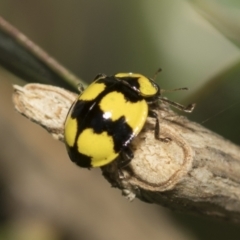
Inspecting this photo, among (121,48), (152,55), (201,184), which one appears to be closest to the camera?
(201,184)

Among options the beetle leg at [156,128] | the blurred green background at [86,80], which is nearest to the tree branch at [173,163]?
the beetle leg at [156,128]

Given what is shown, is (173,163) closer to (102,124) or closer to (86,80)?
(102,124)

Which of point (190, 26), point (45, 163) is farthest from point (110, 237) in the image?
point (190, 26)

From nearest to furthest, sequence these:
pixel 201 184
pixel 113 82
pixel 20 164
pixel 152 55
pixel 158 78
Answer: pixel 201 184 → pixel 113 82 → pixel 158 78 → pixel 152 55 → pixel 20 164

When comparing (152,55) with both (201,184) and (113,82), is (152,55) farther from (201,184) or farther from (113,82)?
(201,184)

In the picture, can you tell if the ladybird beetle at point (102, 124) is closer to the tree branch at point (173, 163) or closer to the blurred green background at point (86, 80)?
the tree branch at point (173, 163)

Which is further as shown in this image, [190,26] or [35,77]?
[190,26]

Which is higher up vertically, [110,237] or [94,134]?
[94,134]

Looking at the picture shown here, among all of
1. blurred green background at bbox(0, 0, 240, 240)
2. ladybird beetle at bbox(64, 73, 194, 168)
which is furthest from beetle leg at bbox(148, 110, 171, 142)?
blurred green background at bbox(0, 0, 240, 240)
